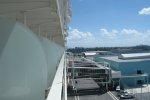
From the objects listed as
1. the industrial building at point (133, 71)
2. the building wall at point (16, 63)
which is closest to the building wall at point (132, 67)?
the industrial building at point (133, 71)

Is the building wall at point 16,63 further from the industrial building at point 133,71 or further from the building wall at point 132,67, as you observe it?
the building wall at point 132,67

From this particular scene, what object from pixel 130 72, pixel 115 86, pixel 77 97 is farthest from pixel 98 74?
pixel 130 72

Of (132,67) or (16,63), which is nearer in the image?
(16,63)

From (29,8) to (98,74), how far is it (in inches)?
881

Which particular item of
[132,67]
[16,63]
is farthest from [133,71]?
[16,63]

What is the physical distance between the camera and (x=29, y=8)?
2.56m

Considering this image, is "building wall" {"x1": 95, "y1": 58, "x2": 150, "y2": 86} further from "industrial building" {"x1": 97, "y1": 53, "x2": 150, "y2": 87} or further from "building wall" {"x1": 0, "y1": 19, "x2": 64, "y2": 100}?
"building wall" {"x1": 0, "y1": 19, "x2": 64, "y2": 100}

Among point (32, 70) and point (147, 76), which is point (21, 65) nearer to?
point (32, 70)

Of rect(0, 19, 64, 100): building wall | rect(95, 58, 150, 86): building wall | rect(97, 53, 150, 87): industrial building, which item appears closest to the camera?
rect(0, 19, 64, 100): building wall

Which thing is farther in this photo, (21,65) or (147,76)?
(147,76)

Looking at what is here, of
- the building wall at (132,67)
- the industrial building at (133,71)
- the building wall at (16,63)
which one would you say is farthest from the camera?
the building wall at (132,67)

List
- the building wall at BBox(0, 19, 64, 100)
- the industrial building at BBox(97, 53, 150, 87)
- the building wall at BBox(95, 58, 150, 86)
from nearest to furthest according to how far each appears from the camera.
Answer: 1. the building wall at BBox(0, 19, 64, 100)
2. the industrial building at BBox(97, 53, 150, 87)
3. the building wall at BBox(95, 58, 150, 86)

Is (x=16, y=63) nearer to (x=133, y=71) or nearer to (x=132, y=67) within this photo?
(x=132, y=67)

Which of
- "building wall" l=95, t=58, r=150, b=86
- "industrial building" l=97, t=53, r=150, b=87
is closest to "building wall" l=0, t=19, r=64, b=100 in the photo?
"industrial building" l=97, t=53, r=150, b=87
